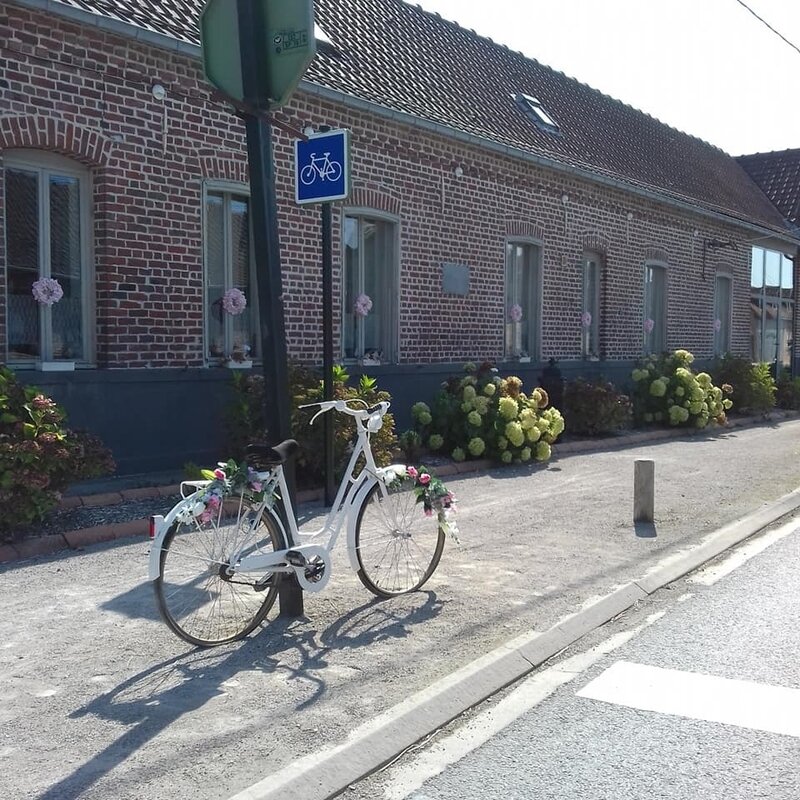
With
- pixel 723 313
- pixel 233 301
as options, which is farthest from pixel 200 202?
pixel 723 313

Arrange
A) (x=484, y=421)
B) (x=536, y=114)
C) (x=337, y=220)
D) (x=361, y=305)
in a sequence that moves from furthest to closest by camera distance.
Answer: (x=536, y=114), (x=361, y=305), (x=337, y=220), (x=484, y=421)

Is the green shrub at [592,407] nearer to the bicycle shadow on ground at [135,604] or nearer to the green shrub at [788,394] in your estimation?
the green shrub at [788,394]

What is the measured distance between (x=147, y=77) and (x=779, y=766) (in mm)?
8228

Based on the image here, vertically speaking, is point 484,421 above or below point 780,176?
below

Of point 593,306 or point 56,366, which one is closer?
point 56,366

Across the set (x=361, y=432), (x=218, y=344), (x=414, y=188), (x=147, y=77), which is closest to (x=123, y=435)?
(x=218, y=344)

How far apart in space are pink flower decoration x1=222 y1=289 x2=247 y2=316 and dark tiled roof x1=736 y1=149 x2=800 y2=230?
21874 millimetres

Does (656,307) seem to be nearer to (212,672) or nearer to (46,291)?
(46,291)

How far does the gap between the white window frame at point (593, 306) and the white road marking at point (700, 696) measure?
41.9 ft

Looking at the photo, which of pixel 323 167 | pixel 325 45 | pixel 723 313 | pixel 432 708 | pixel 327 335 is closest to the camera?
pixel 432 708

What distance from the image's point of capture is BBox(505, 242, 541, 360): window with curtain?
14.9 meters

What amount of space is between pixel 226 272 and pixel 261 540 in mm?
5861

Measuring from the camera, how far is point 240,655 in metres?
4.55

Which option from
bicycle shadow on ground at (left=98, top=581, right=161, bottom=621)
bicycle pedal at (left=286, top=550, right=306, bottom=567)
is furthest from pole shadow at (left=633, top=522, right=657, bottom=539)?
bicycle shadow on ground at (left=98, top=581, right=161, bottom=621)
